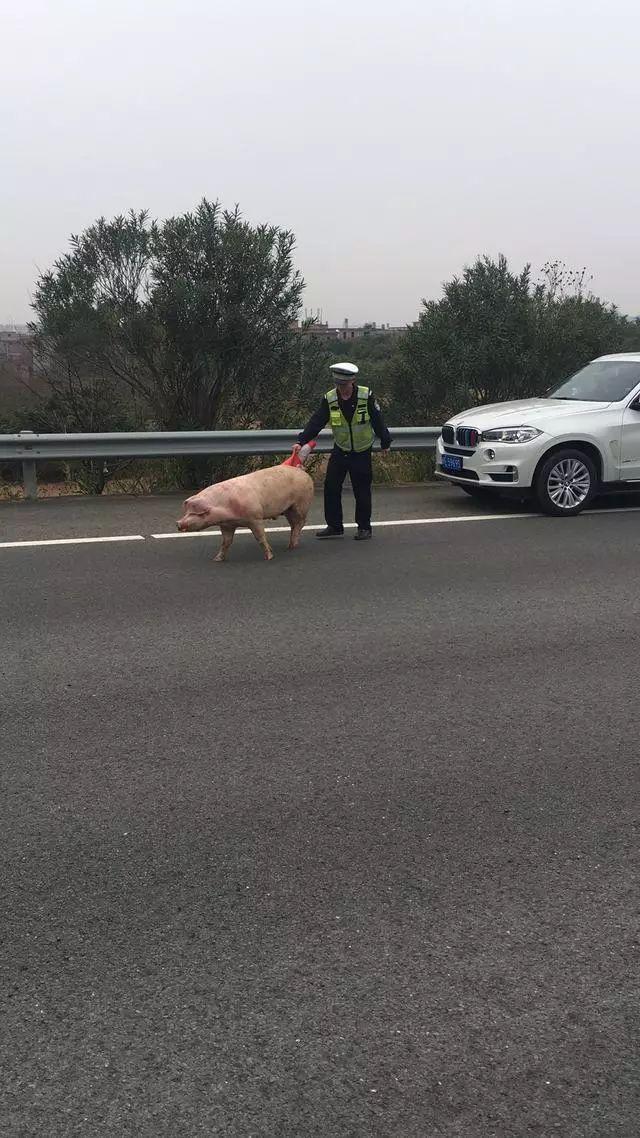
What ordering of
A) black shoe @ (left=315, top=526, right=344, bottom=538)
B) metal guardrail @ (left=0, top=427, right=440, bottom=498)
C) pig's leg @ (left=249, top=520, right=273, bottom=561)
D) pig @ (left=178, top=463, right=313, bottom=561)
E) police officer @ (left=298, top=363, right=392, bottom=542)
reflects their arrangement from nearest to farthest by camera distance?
pig @ (left=178, top=463, right=313, bottom=561)
pig's leg @ (left=249, top=520, right=273, bottom=561)
police officer @ (left=298, top=363, right=392, bottom=542)
black shoe @ (left=315, top=526, right=344, bottom=538)
metal guardrail @ (left=0, top=427, right=440, bottom=498)

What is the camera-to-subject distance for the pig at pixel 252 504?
8211 mm

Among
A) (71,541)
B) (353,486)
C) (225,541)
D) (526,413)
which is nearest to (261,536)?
(225,541)

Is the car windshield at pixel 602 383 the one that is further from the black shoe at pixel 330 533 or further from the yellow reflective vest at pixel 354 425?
the black shoe at pixel 330 533

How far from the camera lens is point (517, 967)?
3.19 m

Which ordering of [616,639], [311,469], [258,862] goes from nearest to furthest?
[258,862], [616,639], [311,469]

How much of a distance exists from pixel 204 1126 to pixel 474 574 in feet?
19.6

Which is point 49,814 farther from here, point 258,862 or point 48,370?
point 48,370

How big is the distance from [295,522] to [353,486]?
895 millimetres

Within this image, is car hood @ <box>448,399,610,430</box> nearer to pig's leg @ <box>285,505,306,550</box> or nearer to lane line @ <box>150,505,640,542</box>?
lane line @ <box>150,505,640,542</box>

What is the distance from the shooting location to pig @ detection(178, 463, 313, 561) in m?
8.21

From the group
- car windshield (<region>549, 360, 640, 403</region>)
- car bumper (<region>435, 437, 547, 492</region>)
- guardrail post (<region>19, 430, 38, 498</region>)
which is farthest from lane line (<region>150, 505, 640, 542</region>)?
guardrail post (<region>19, 430, 38, 498</region>)

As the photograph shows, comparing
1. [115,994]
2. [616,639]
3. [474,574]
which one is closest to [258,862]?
[115,994]

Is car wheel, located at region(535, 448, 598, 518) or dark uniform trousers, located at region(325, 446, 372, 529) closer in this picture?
dark uniform trousers, located at region(325, 446, 372, 529)

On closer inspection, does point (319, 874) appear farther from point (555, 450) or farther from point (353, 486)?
point (555, 450)
